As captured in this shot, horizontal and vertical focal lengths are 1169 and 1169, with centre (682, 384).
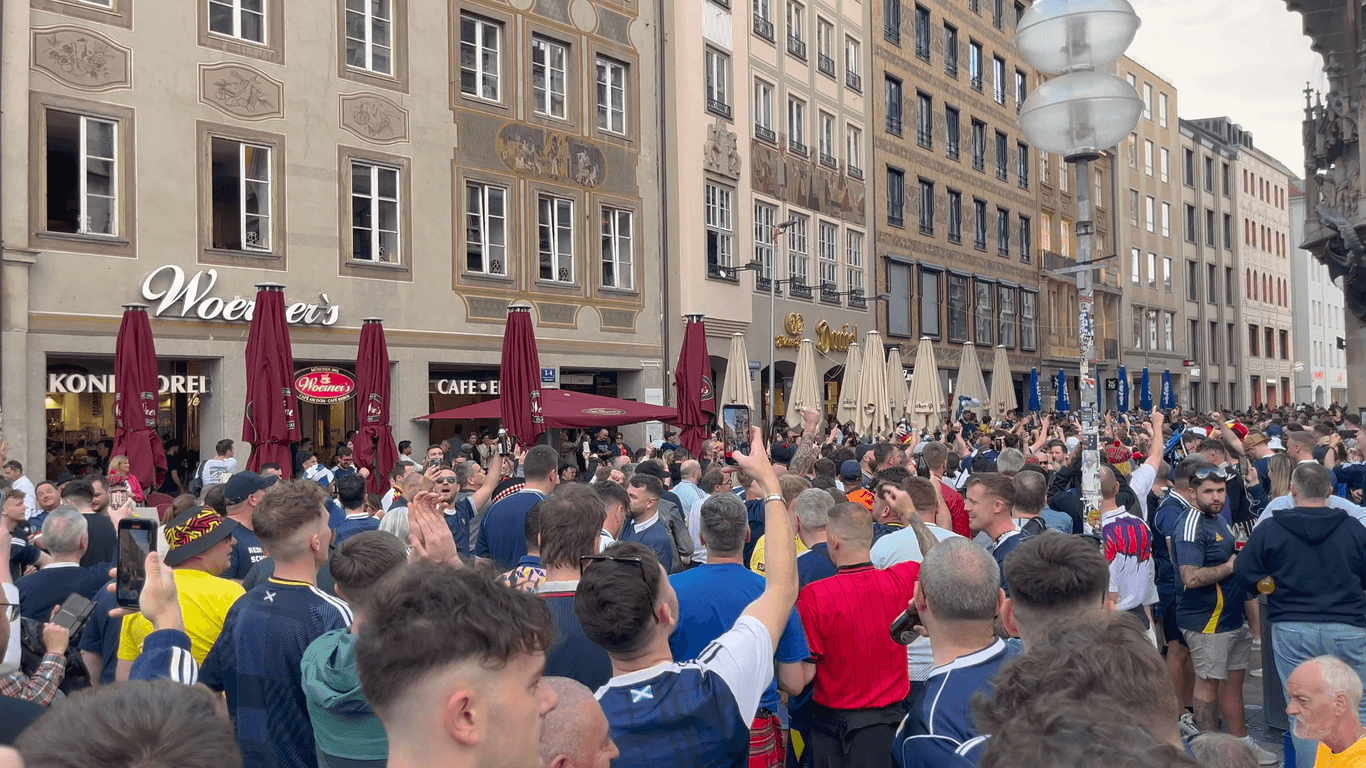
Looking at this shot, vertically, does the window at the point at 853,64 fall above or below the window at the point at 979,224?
above

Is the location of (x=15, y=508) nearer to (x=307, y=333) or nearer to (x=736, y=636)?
(x=736, y=636)

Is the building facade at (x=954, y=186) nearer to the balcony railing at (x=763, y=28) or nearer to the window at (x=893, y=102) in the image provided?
the window at (x=893, y=102)

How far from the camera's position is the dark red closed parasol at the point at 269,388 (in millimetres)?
14031

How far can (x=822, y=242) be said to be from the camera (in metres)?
33.0

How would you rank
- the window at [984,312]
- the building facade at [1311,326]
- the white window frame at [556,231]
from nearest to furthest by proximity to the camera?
the white window frame at [556,231]
the window at [984,312]
the building facade at [1311,326]

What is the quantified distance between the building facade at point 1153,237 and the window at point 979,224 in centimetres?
1304

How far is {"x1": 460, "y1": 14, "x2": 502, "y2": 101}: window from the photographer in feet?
75.2

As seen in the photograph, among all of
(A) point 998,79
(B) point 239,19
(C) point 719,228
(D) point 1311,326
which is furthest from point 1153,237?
(B) point 239,19

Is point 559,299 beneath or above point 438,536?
above

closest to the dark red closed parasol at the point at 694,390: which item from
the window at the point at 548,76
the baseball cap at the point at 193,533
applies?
the window at the point at 548,76

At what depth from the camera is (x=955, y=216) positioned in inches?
1635

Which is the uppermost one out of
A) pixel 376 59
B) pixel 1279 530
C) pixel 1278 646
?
pixel 376 59

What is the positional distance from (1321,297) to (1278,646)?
283ft

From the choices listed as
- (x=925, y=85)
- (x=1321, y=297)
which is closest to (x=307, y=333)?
(x=925, y=85)
